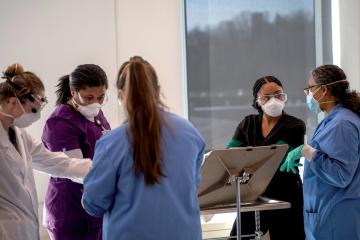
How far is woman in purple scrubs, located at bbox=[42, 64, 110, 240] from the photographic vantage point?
2.10m

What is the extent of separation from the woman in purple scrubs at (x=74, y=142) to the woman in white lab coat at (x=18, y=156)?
164mm

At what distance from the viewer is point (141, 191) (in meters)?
1.45

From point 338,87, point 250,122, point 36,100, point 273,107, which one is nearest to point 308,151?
point 338,87

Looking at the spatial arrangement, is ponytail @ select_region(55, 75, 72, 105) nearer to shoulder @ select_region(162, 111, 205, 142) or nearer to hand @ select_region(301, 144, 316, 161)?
shoulder @ select_region(162, 111, 205, 142)

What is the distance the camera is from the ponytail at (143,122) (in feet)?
4.70

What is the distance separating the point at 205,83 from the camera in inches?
137

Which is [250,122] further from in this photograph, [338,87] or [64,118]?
[64,118]

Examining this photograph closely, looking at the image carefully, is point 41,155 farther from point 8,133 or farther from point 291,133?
point 291,133

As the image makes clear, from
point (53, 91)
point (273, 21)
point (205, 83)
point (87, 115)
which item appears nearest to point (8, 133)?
point (87, 115)

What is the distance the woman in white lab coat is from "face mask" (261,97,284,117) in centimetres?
112

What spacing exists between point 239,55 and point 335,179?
1.71 m

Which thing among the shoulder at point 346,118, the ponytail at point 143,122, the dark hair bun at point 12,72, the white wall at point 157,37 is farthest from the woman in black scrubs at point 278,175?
the dark hair bun at point 12,72

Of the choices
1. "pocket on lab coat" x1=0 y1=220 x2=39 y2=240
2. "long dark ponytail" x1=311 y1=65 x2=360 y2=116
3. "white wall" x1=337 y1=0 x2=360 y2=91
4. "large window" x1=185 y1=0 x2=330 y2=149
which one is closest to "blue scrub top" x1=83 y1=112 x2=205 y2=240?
"pocket on lab coat" x1=0 y1=220 x2=39 y2=240

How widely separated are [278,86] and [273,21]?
3.85 ft
